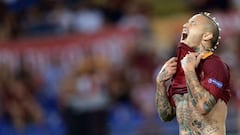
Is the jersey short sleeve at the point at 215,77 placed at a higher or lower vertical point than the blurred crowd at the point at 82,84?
higher

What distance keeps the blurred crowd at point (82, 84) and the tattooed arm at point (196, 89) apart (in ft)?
23.9

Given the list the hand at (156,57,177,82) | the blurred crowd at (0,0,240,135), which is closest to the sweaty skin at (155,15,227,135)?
the hand at (156,57,177,82)

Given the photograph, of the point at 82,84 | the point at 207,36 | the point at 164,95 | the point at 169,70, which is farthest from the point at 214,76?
the point at 82,84

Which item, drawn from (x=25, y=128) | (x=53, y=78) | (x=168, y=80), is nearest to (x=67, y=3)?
(x=53, y=78)

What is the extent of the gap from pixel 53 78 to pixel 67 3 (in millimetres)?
1972

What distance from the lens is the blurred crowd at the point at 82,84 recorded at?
15.1 meters

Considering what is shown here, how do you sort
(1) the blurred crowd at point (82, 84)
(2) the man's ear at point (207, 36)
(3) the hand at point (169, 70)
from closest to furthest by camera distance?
(2) the man's ear at point (207, 36)
(3) the hand at point (169, 70)
(1) the blurred crowd at point (82, 84)

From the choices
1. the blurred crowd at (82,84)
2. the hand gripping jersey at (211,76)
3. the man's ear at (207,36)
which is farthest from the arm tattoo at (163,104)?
the blurred crowd at (82,84)

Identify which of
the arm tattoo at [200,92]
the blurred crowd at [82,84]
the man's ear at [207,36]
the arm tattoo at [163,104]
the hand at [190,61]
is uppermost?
the man's ear at [207,36]

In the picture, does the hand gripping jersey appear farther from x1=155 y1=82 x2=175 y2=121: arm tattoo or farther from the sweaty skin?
x1=155 y1=82 x2=175 y2=121: arm tattoo

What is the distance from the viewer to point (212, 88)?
7.46 m

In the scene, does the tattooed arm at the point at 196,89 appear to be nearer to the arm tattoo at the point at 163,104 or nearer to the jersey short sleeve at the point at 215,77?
the jersey short sleeve at the point at 215,77

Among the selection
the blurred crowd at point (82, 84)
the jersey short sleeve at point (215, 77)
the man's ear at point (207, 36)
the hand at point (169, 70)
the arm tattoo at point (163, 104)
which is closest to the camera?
the jersey short sleeve at point (215, 77)

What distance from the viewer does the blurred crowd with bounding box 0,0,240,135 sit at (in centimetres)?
1507
